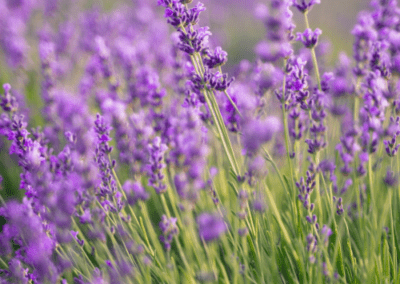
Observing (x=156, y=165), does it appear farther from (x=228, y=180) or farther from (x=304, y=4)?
(x=304, y=4)

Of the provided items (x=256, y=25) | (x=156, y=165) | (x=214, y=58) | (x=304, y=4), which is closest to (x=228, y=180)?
(x=156, y=165)

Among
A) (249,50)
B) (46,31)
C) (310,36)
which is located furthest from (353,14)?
(310,36)

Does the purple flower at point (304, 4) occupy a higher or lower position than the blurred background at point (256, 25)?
lower

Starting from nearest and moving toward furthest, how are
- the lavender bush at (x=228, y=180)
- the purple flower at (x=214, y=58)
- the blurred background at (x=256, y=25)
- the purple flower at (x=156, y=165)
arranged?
the lavender bush at (x=228, y=180), the purple flower at (x=156, y=165), the purple flower at (x=214, y=58), the blurred background at (x=256, y=25)

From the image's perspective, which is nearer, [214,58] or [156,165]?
[156,165]

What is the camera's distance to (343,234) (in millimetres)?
2016

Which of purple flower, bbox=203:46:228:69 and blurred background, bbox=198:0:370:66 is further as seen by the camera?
blurred background, bbox=198:0:370:66

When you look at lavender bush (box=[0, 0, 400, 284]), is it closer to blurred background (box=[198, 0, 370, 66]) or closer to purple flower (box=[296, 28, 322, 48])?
purple flower (box=[296, 28, 322, 48])

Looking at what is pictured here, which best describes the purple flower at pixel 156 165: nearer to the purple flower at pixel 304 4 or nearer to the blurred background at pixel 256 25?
the purple flower at pixel 304 4

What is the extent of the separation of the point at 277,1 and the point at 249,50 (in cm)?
744

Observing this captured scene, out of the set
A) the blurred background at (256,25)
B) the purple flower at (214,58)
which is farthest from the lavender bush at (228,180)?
the blurred background at (256,25)

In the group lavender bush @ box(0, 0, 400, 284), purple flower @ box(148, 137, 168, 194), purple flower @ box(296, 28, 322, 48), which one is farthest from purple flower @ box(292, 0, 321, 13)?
purple flower @ box(148, 137, 168, 194)

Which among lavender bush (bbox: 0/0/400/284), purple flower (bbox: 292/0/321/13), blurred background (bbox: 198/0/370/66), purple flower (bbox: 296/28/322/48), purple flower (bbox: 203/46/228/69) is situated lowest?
lavender bush (bbox: 0/0/400/284)

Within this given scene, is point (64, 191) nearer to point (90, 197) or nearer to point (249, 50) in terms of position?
point (90, 197)
